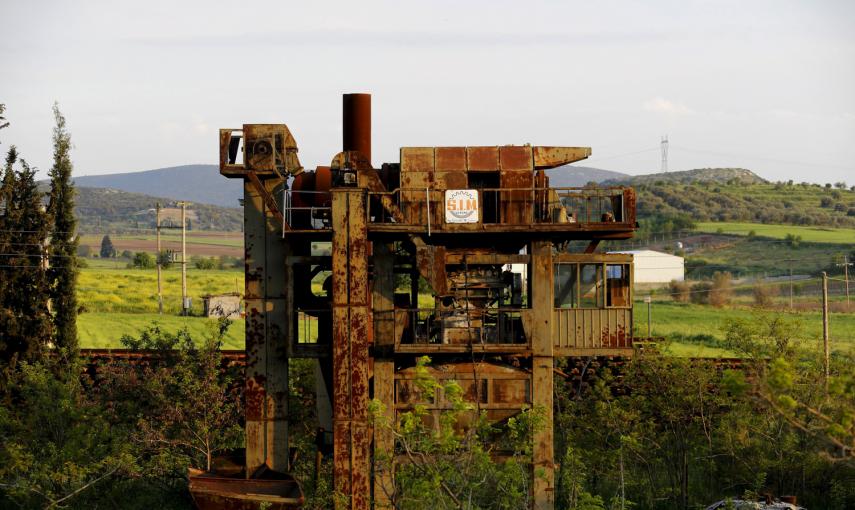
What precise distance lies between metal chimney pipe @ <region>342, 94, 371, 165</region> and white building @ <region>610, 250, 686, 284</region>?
97963 millimetres

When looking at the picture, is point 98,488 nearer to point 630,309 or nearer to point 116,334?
point 630,309

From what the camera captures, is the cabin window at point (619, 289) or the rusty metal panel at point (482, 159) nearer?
the rusty metal panel at point (482, 159)

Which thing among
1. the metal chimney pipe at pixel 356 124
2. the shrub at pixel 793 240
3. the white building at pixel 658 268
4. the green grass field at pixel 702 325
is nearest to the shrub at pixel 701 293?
the green grass field at pixel 702 325

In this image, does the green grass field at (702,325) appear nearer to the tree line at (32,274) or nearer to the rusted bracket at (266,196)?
the tree line at (32,274)

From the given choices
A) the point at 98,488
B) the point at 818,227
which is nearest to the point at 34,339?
the point at 98,488

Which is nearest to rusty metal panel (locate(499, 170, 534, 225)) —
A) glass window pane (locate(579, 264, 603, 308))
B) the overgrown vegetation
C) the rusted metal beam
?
the rusted metal beam

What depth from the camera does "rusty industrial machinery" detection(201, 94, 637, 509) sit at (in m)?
34.6

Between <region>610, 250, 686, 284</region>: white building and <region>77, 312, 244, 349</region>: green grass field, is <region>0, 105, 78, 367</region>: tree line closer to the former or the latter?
<region>77, 312, 244, 349</region>: green grass field

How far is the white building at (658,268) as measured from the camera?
436ft

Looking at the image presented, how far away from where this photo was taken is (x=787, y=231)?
16700 cm

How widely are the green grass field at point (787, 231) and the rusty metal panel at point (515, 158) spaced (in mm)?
125235

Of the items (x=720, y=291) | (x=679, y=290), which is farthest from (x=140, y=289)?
(x=720, y=291)

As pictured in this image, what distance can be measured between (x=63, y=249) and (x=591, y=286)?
91.8ft

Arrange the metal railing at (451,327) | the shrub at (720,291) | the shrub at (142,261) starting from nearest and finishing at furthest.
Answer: the metal railing at (451,327) → the shrub at (720,291) → the shrub at (142,261)
